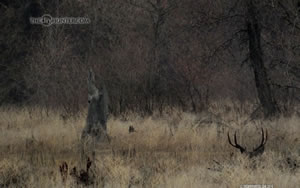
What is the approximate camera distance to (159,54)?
859 inches

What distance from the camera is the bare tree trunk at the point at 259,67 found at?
16859mm

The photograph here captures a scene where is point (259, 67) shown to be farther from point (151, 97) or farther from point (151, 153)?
point (151, 153)

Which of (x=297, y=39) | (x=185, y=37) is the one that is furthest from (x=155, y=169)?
(x=185, y=37)

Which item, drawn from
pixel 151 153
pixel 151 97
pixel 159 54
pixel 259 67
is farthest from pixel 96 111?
pixel 159 54

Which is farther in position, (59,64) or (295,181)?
(59,64)

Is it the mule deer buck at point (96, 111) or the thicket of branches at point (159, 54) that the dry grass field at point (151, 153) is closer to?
the mule deer buck at point (96, 111)

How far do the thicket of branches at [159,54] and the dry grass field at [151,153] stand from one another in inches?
57.6

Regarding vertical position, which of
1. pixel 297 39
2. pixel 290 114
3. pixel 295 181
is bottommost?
pixel 295 181

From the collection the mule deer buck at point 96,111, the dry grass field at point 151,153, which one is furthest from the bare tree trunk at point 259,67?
the mule deer buck at point 96,111

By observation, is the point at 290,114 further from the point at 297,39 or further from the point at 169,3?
the point at 169,3

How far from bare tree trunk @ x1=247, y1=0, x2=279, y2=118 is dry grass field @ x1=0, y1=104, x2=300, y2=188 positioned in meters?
1.03

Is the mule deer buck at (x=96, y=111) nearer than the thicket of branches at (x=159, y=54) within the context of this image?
Yes

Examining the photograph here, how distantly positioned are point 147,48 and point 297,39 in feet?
20.7

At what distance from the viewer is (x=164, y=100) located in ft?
63.3
